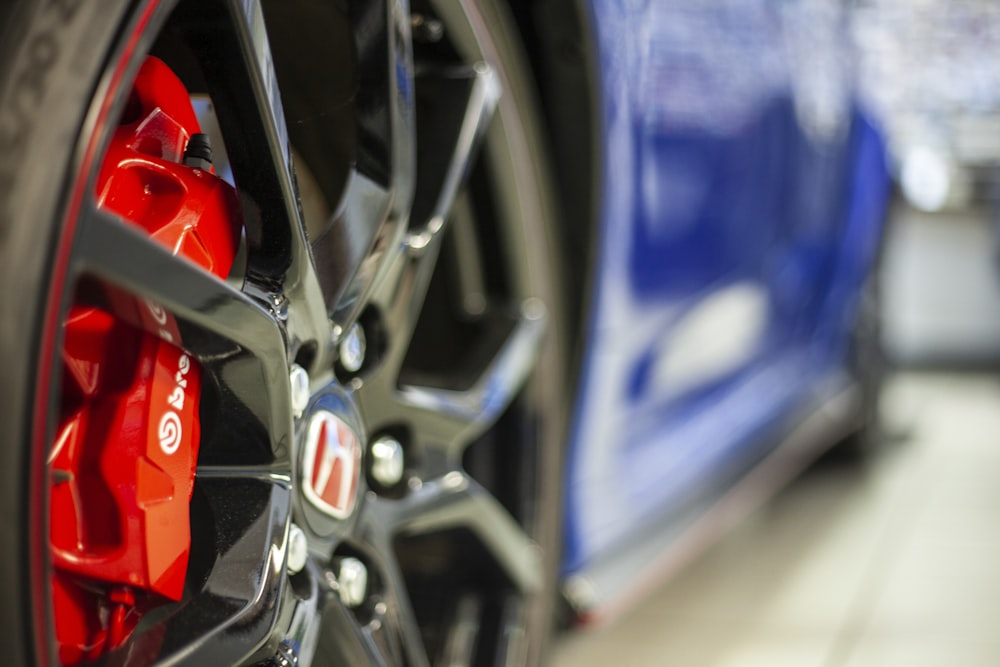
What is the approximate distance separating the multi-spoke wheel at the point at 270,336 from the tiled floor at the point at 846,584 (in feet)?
2.08

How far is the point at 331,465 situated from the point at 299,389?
79 millimetres

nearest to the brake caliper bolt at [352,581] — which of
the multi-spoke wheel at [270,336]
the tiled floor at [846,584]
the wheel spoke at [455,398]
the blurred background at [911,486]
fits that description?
the multi-spoke wheel at [270,336]

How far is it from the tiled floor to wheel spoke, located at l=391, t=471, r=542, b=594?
55 cm

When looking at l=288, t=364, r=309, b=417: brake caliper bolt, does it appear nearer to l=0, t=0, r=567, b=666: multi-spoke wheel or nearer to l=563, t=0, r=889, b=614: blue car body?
l=0, t=0, r=567, b=666: multi-spoke wheel

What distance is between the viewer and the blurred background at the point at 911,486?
1769 mm

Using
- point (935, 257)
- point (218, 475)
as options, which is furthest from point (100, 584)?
point (935, 257)

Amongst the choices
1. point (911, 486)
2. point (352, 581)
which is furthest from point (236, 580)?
point (911, 486)

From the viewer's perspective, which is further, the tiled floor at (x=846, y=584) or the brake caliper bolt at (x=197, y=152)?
the tiled floor at (x=846, y=584)

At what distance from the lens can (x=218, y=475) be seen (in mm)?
791

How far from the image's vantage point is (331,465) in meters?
0.87

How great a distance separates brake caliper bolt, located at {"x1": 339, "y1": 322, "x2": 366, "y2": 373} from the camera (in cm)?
90

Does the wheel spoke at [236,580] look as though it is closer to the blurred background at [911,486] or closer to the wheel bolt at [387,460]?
the wheel bolt at [387,460]

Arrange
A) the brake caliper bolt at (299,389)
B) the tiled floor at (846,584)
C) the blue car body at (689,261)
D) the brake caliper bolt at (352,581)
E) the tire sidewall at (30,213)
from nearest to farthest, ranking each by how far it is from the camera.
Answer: the tire sidewall at (30,213) → the brake caliper bolt at (299,389) → the brake caliper bolt at (352,581) → the blue car body at (689,261) → the tiled floor at (846,584)

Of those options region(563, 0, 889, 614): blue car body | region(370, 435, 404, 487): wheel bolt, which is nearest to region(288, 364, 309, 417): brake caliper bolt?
region(370, 435, 404, 487): wheel bolt
